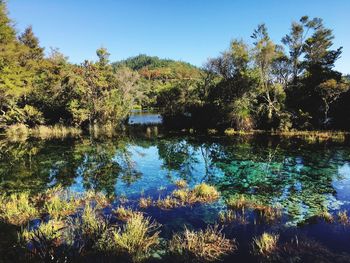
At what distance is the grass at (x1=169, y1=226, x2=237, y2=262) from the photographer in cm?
822

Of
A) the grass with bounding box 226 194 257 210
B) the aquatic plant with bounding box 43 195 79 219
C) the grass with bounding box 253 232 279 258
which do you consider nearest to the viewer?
the grass with bounding box 253 232 279 258

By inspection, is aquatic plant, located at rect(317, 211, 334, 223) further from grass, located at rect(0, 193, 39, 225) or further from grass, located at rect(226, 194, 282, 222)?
grass, located at rect(0, 193, 39, 225)

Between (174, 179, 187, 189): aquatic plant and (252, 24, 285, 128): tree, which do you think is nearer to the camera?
(174, 179, 187, 189): aquatic plant

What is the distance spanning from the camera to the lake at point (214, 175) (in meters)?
10.7

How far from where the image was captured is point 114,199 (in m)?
13.9

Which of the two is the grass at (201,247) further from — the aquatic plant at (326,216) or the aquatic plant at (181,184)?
the aquatic plant at (181,184)

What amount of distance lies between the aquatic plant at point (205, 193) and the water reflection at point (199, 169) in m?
1.02

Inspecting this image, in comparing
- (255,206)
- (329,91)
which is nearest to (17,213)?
(255,206)

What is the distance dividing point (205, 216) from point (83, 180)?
918 centimetres

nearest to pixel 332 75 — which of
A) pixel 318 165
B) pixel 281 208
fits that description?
pixel 318 165

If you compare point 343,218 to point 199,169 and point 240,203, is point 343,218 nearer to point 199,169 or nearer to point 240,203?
point 240,203

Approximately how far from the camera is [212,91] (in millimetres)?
44594

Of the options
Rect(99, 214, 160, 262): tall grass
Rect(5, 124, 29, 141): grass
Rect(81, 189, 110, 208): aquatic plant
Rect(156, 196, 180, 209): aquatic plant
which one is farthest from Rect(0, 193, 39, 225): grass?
Rect(5, 124, 29, 141): grass

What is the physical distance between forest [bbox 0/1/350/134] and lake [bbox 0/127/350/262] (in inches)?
349
